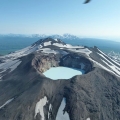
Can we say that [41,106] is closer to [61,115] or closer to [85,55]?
[61,115]

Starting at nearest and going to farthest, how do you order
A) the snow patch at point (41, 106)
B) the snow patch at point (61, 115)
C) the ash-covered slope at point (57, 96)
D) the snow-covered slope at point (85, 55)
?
the snow patch at point (61, 115)
the ash-covered slope at point (57, 96)
the snow patch at point (41, 106)
the snow-covered slope at point (85, 55)

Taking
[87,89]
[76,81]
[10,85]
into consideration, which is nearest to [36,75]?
[10,85]

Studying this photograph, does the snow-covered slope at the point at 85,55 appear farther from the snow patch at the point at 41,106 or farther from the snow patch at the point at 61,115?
the snow patch at the point at 61,115

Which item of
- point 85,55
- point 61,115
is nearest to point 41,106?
point 61,115

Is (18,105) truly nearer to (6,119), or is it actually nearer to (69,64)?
(6,119)

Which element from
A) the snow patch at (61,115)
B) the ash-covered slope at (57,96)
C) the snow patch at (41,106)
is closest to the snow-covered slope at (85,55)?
the ash-covered slope at (57,96)

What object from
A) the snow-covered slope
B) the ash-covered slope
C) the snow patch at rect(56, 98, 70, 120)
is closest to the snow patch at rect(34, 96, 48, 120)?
the ash-covered slope

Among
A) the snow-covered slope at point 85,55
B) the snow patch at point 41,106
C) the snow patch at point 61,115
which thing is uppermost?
the snow patch at point 41,106

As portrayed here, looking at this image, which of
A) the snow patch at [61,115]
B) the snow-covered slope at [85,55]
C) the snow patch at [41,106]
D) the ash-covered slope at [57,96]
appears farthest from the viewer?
the snow-covered slope at [85,55]

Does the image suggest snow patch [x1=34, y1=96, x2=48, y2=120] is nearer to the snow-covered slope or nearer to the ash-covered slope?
the ash-covered slope

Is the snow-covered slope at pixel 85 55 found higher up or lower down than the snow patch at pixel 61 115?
lower down

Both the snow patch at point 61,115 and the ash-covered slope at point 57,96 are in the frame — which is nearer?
the snow patch at point 61,115
